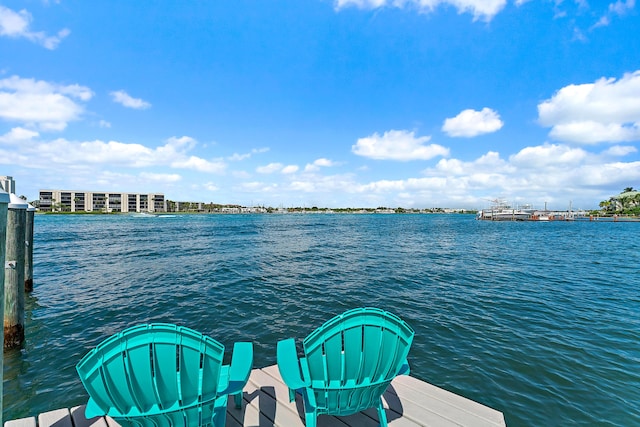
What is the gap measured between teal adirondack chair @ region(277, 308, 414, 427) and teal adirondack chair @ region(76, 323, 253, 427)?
0.85 metres

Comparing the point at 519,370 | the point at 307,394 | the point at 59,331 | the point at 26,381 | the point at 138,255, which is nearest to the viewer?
the point at 307,394

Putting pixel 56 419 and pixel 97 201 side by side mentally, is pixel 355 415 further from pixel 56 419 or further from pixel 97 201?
pixel 97 201

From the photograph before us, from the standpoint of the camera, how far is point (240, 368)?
3314 millimetres

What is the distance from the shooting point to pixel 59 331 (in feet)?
28.8

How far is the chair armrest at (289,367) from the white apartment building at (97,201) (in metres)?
164

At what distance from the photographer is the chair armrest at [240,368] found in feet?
9.93

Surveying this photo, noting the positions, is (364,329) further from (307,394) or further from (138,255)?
(138,255)

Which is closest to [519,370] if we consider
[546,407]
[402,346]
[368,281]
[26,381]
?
[546,407]

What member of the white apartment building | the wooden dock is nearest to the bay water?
the wooden dock

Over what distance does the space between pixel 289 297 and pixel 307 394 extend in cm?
943

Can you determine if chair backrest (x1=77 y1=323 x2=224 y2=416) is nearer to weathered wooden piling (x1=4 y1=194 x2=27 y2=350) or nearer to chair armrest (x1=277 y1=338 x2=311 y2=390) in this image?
chair armrest (x1=277 y1=338 x2=311 y2=390)

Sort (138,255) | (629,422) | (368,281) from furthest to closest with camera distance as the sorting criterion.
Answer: (138,255), (368,281), (629,422)

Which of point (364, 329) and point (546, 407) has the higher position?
point (364, 329)

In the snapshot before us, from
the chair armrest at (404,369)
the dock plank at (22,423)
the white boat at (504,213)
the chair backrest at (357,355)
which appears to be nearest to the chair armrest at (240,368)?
the chair backrest at (357,355)
